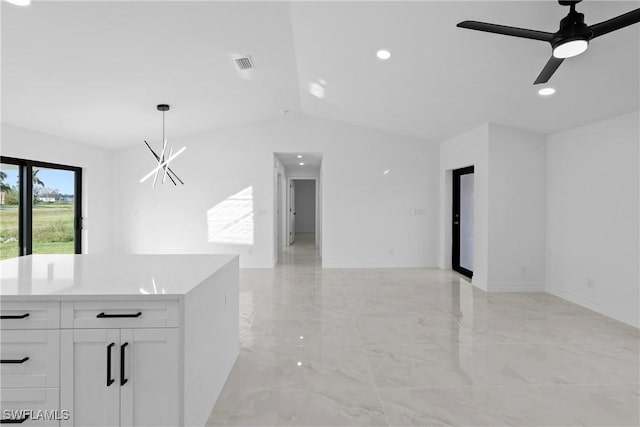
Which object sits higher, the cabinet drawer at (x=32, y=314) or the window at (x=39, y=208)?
the window at (x=39, y=208)

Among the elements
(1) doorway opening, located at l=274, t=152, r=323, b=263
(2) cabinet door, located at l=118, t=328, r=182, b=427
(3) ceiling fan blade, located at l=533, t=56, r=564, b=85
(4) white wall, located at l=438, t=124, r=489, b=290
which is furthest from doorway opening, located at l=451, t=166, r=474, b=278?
(2) cabinet door, located at l=118, t=328, r=182, b=427

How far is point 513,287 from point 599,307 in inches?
44.0

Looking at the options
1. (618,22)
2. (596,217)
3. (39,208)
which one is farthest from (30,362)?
(596,217)

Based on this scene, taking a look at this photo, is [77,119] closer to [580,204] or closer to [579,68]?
[579,68]

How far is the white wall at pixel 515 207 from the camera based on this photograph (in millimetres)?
5297

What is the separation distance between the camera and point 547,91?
3.92 meters

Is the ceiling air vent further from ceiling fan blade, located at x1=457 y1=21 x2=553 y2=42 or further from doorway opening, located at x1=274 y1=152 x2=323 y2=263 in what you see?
doorway opening, located at x1=274 y1=152 x2=323 y2=263

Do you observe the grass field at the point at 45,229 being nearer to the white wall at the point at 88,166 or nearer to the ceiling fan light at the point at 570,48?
the white wall at the point at 88,166

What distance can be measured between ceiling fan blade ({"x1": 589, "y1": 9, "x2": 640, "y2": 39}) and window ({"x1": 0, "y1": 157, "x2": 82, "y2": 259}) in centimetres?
661

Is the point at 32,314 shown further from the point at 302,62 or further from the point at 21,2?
the point at 302,62

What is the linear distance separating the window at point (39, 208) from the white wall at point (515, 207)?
678 centimetres

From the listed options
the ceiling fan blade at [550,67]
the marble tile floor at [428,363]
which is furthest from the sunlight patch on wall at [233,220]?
the ceiling fan blade at [550,67]

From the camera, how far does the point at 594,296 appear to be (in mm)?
4395

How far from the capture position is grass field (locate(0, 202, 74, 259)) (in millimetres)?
5168
